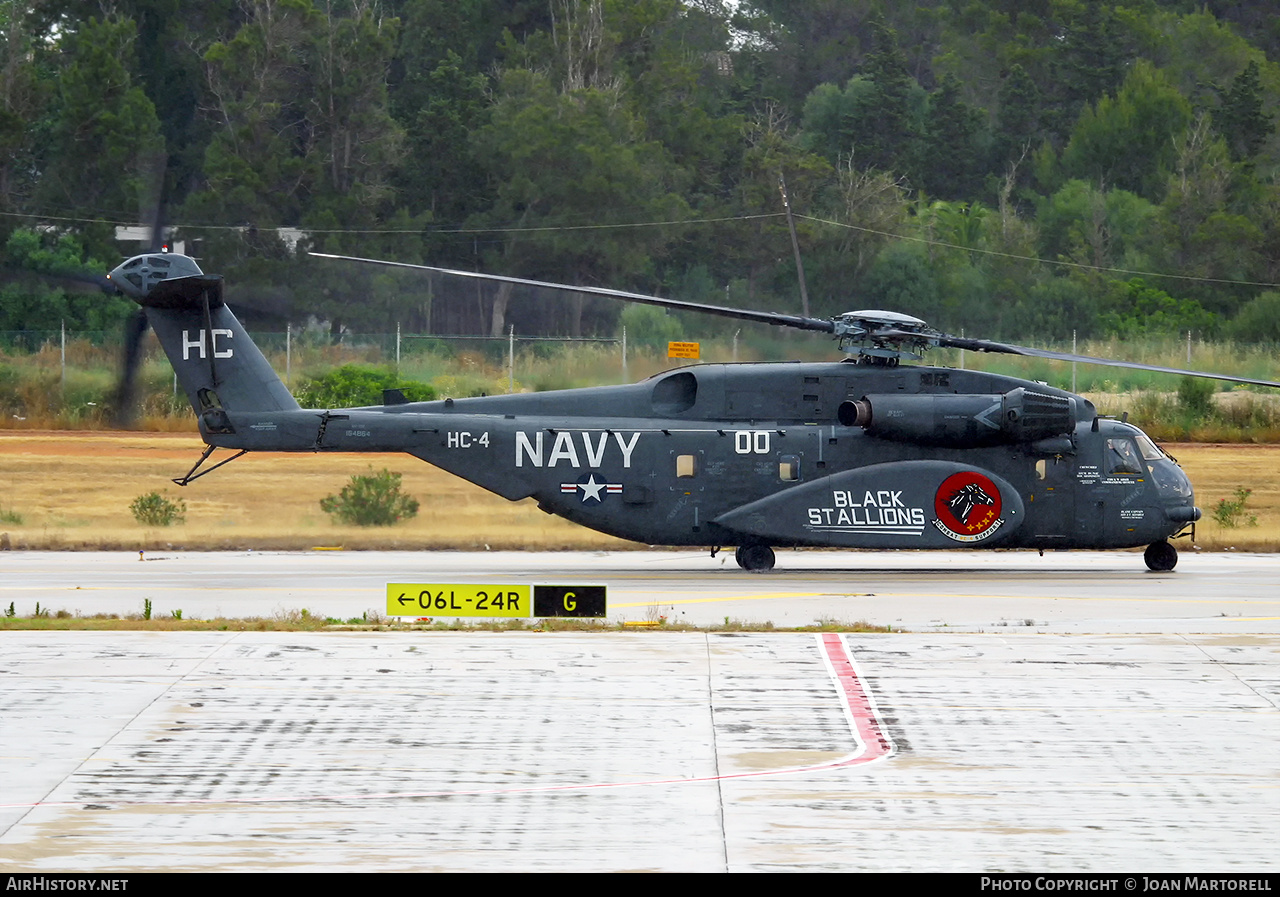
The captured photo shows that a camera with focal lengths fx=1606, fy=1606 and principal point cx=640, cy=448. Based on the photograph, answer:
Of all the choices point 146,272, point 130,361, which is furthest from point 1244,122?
point 146,272

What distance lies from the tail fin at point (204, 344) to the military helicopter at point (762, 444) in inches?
1.2

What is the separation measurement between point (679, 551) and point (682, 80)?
Answer: 39.5 meters

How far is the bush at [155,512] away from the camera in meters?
30.4

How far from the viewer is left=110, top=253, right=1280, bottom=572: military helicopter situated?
2386 cm

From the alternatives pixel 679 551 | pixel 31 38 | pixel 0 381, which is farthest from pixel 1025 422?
pixel 31 38

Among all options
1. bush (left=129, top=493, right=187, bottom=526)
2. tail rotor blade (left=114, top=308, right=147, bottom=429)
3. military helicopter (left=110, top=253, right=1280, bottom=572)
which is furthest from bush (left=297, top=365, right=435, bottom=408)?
military helicopter (left=110, top=253, right=1280, bottom=572)

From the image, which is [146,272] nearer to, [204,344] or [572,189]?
[204,344]

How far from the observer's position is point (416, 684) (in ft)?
48.0

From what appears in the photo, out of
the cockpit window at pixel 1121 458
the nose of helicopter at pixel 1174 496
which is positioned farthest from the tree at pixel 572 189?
the nose of helicopter at pixel 1174 496

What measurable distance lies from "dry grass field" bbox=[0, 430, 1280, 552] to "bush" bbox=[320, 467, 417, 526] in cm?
28

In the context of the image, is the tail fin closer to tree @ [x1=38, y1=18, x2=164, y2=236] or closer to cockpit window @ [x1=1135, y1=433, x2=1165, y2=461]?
cockpit window @ [x1=1135, y1=433, x2=1165, y2=461]

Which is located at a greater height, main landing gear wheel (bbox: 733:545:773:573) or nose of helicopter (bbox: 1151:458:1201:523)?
nose of helicopter (bbox: 1151:458:1201:523)

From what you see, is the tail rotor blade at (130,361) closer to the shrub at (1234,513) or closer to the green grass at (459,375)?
the green grass at (459,375)
